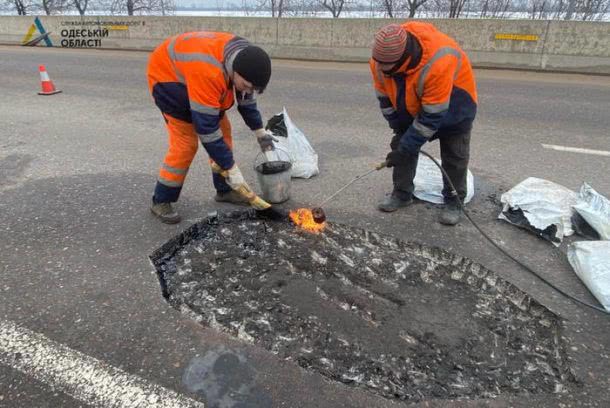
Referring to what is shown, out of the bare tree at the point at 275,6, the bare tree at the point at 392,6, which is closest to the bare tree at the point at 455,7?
the bare tree at the point at 392,6

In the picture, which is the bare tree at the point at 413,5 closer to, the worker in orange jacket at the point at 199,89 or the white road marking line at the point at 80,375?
the worker in orange jacket at the point at 199,89

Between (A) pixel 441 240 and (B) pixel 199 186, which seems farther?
(B) pixel 199 186

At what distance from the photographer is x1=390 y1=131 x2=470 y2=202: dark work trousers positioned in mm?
3387

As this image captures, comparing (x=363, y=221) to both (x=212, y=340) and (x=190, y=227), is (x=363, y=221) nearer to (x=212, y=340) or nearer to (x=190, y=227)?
(x=190, y=227)

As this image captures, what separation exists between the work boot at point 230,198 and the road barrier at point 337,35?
26.5 ft

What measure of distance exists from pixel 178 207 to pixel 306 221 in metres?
1.17

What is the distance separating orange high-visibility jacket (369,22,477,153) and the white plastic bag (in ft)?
3.70

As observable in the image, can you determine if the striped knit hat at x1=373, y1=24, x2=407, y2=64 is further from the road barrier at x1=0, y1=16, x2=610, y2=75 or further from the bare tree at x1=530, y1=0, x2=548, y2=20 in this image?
the bare tree at x1=530, y1=0, x2=548, y2=20

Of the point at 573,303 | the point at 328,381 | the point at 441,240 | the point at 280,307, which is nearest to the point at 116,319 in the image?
the point at 280,307

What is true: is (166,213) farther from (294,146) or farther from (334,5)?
(334,5)

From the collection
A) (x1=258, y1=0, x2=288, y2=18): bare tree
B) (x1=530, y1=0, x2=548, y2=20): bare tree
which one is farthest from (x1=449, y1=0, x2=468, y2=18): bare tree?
(x1=258, y1=0, x2=288, y2=18): bare tree

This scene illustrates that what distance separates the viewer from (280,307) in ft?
8.57

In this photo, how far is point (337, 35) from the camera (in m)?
10.9

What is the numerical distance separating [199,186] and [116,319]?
1893 millimetres
